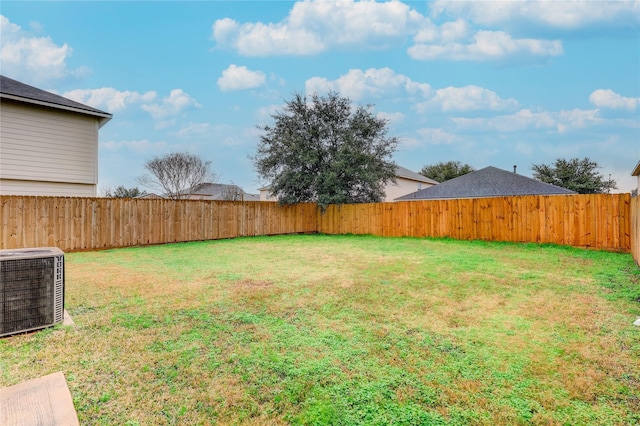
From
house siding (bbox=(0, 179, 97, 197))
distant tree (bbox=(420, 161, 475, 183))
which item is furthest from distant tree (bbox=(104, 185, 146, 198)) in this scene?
distant tree (bbox=(420, 161, 475, 183))

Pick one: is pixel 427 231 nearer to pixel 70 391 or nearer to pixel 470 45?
pixel 470 45

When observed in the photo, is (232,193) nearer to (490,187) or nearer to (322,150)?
(322,150)

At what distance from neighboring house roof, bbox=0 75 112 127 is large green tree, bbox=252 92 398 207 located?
22.1ft

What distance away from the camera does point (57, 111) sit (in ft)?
31.1

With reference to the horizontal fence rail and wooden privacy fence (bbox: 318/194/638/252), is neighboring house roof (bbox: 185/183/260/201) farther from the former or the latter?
wooden privacy fence (bbox: 318/194/638/252)

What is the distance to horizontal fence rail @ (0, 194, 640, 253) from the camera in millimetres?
7973

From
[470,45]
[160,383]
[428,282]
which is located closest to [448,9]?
[470,45]

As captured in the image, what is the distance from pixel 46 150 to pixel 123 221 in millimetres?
2994

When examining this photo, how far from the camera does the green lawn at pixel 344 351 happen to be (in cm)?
169

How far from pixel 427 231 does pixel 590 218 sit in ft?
15.5

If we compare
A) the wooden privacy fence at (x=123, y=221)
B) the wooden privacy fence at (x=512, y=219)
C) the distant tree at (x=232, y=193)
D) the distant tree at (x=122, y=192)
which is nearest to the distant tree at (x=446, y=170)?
the distant tree at (x=232, y=193)

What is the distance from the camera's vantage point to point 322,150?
15.0 m

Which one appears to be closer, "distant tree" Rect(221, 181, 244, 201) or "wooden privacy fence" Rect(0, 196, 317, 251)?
"wooden privacy fence" Rect(0, 196, 317, 251)

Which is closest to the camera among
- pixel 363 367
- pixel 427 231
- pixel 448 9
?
pixel 363 367
